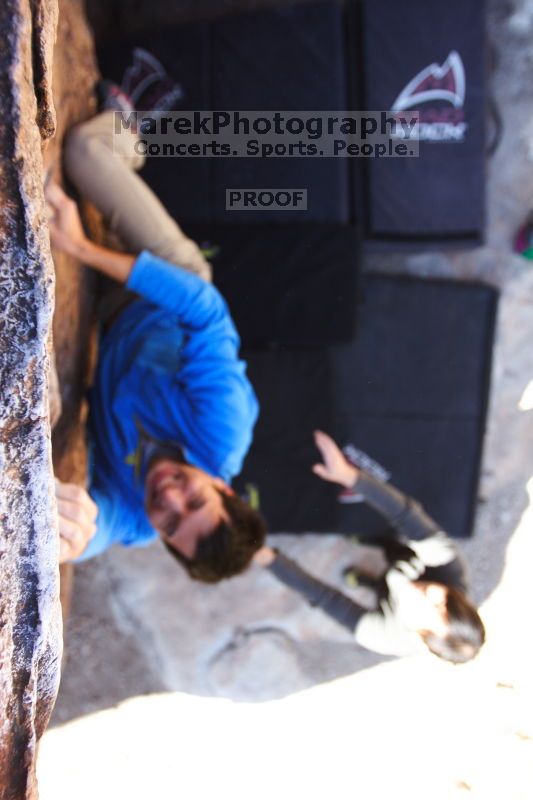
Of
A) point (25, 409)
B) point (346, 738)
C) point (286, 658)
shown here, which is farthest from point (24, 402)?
point (286, 658)

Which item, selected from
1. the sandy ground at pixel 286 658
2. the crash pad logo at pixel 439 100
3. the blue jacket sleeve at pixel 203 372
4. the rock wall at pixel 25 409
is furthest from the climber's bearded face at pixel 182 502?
the crash pad logo at pixel 439 100

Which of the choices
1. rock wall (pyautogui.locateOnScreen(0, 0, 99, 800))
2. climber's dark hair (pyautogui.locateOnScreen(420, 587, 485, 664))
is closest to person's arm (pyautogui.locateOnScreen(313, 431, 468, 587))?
climber's dark hair (pyautogui.locateOnScreen(420, 587, 485, 664))

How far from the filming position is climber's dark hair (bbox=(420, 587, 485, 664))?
173 centimetres

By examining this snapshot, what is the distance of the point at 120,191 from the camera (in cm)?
166

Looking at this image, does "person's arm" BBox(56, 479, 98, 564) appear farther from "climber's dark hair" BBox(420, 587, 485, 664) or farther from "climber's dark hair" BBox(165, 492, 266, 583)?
"climber's dark hair" BBox(420, 587, 485, 664)

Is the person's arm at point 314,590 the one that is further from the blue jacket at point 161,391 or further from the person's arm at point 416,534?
the blue jacket at point 161,391

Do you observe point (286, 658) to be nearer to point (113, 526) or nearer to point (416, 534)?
point (416, 534)

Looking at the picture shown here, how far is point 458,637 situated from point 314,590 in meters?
0.61

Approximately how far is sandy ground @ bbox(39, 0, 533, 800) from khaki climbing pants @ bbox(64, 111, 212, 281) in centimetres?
113

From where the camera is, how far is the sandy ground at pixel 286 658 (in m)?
2.18

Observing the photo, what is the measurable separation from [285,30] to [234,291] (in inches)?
36.3

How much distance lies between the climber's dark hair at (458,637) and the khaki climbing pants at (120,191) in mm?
1158

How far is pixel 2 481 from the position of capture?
69 centimetres

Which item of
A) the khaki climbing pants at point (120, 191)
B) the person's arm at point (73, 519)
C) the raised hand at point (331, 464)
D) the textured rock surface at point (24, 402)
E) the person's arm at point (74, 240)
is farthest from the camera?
the raised hand at point (331, 464)
